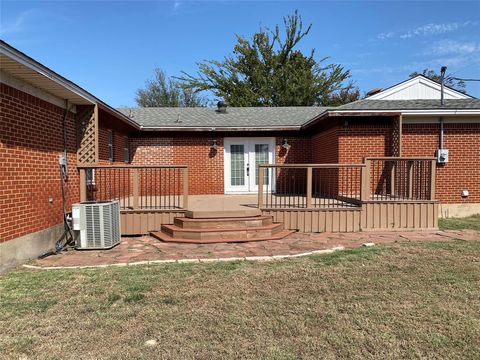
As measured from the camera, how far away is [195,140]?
1291 cm

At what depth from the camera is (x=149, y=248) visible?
674 centimetres

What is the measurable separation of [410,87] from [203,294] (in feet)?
33.0

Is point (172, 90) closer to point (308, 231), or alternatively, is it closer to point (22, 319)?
point (308, 231)

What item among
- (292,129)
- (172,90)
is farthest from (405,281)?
(172,90)

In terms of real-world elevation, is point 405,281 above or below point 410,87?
below

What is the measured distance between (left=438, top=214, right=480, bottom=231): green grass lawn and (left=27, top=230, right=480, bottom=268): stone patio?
560mm

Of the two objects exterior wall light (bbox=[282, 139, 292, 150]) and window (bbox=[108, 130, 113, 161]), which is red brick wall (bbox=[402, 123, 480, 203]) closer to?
exterior wall light (bbox=[282, 139, 292, 150])

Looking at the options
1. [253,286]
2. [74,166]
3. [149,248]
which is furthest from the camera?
[74,166]

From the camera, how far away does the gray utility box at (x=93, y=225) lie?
6734 millimetres

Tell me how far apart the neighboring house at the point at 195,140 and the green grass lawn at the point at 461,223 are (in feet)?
1.63

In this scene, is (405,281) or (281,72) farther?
(281,72)

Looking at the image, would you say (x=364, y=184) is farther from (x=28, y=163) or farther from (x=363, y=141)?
(x=28, y=163)

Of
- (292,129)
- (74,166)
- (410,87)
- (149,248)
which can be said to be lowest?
(149,248)

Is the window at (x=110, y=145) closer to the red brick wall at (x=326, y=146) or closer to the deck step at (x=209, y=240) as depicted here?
the deck step at (x=209, y=240)
